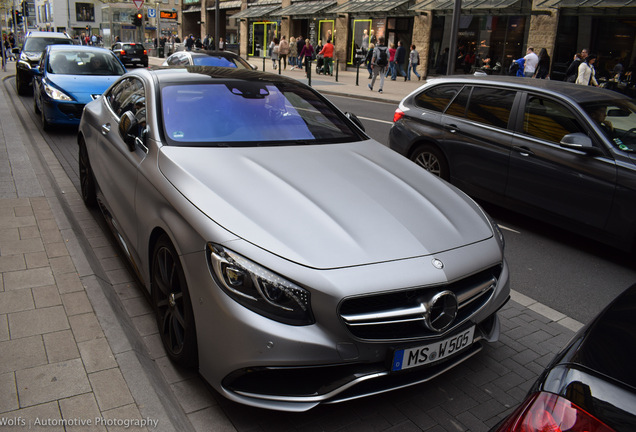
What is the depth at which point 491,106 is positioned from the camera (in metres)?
6.39

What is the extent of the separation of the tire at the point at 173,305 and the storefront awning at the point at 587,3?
2059 cm

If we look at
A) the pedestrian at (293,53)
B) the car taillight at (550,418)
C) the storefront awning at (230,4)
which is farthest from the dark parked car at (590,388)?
the storefront awning at (230,4)

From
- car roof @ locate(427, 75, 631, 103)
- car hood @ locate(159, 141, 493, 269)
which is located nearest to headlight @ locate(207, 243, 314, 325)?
car hood @ locate(159, 141, 493, 269)

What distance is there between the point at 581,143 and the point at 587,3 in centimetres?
1782

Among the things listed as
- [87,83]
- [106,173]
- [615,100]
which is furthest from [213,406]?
[87,83]

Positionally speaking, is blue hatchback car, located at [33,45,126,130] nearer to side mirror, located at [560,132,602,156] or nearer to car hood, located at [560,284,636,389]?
side mirror, located at [560,132,602,156]

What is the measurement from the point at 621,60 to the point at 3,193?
20.6 metres

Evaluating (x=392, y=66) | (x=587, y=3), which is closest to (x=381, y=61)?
(x=392, y=66)

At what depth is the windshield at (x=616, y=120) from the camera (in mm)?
5305

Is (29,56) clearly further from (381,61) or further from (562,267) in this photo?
(562,267)

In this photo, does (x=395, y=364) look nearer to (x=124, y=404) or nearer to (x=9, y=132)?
(x=124, y=404)

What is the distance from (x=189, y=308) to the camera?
2.78 m

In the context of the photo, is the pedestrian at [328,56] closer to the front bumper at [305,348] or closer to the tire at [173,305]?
the tire at [173,305]

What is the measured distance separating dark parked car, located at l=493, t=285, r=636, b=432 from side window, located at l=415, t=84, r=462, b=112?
5.39m
